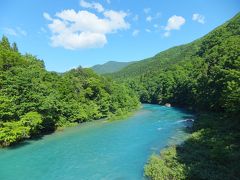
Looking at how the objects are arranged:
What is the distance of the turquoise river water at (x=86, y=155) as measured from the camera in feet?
77.7

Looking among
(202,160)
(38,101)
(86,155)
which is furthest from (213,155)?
(38,101)

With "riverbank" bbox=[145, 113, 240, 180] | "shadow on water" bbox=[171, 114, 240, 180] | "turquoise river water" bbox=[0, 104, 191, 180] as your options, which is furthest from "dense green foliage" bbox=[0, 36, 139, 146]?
"shadow on water" bbox=[171, 114, 240, 180]

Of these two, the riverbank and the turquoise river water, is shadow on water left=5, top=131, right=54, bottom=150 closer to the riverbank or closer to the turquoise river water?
the turquoise river water

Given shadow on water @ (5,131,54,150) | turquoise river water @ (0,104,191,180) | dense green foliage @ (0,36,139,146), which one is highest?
dense green foliage @ (0,36,139,146)

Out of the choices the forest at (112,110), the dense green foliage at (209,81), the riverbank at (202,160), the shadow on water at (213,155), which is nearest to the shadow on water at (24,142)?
the forest at (112,110)

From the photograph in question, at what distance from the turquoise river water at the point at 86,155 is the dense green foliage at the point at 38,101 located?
3258 millimetres

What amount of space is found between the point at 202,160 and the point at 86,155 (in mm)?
13519

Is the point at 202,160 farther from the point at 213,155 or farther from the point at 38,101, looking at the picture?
the point at 38,101

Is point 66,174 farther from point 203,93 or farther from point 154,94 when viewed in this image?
point 154,94

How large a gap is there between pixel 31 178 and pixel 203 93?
46595mm

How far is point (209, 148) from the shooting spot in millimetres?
25656

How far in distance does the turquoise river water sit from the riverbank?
2.11 meters

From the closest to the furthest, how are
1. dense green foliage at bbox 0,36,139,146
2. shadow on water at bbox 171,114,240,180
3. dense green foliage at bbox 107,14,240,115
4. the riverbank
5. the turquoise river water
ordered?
1. shadow on water at bbox 171,114,240,180
2. the riverbank
3. the turquoise river water
4. dense green foliage at bbox 0,36,139,146
5. dense green foliage at bbox 107,14,240,115

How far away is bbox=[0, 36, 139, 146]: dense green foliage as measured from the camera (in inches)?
1377
